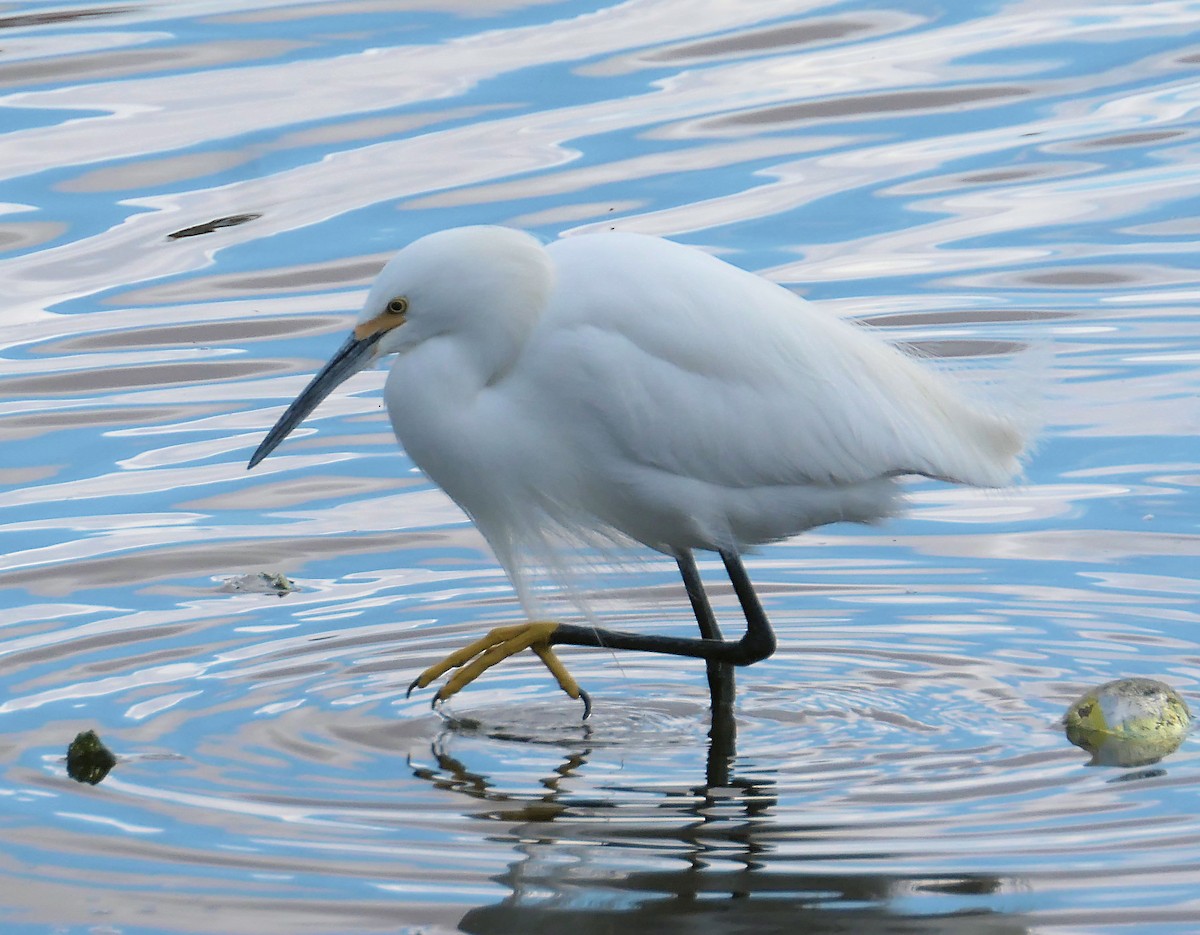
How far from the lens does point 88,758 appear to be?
4836 millimetres

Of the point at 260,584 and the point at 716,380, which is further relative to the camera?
the point at 260,584

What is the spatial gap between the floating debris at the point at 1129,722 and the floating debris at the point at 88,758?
214cm

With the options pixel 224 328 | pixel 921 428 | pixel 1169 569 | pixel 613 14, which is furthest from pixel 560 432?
pixel 613 14

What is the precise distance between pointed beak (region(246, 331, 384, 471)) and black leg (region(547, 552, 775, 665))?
804mm

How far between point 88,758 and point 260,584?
1.49 metres

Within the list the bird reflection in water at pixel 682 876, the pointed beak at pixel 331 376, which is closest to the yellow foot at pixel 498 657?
the bird reflection in water at pixel 682 876

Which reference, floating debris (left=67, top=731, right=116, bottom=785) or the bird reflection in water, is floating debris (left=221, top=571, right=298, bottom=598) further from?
the bird reflection in water

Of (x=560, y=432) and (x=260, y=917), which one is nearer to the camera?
(x=260, y=917)

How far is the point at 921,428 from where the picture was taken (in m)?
5.34

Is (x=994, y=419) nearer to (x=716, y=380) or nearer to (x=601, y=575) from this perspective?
(x=716, y=380)

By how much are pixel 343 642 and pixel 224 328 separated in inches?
142

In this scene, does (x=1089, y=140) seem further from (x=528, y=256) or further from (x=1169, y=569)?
(x=528, y=256)

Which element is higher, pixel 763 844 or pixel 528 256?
pixel 528 256

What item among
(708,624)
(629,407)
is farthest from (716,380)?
(708,624)
